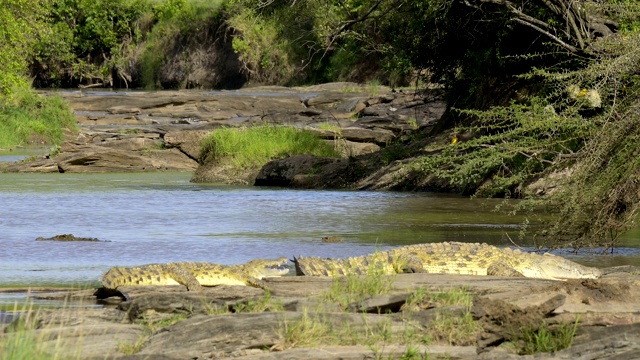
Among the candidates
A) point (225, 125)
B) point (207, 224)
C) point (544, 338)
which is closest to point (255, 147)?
point (207, 224)

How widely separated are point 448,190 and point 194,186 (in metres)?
5.76

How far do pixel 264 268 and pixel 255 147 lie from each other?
15840 millimetres

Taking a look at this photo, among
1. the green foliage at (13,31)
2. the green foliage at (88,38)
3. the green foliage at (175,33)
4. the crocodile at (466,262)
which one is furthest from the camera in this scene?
the green foliage at (88,38)

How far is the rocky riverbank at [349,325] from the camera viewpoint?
21.9 ft

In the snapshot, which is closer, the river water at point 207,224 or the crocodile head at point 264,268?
the crocodile head at point 264,268

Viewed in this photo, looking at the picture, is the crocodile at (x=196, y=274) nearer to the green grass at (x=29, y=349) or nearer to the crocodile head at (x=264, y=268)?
the crocodile head at (x=264, y=268)

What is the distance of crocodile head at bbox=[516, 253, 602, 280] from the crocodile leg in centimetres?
311

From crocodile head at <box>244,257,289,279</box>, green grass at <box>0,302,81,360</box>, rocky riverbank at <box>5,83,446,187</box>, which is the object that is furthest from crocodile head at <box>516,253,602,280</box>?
rocky riverbank at <box>5,83,446,187</box>

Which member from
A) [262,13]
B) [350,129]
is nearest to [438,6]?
[262,13]

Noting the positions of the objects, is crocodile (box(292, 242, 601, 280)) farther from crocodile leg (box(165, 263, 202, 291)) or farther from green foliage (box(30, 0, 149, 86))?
green foliage (box(30, 0, 149, 86))

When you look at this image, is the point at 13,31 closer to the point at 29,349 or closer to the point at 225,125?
the point at 225,125

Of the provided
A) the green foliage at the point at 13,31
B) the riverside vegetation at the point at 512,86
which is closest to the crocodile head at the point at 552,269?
the riverside vegetation at the point at 512,86

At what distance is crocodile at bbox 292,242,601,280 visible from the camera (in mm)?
10758

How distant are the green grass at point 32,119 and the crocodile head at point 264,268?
27.4m
